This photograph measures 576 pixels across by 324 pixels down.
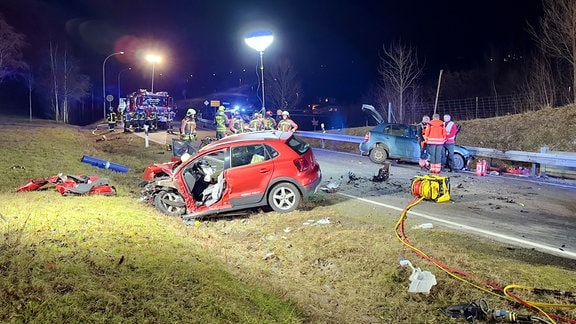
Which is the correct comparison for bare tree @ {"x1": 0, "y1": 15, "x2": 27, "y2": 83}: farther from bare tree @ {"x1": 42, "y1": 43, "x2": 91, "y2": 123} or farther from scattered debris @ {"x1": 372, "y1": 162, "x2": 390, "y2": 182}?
scattered debris @ {"x1": 372, "y1": 162, "x2": 390, "y2": 182}

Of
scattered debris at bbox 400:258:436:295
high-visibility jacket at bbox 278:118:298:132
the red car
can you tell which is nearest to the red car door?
the red car

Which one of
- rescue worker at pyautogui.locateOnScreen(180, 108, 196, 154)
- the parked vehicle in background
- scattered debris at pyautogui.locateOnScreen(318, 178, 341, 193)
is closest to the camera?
scattered debris at pyautogui.locateOnScreen(318, 178, 341, 193)

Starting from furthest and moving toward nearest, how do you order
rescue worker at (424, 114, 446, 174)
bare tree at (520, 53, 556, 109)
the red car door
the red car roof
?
bare tree at (520, 53, 556, 109), rescue worker at (424, 114, 446, 174), the red car roof, the red car door

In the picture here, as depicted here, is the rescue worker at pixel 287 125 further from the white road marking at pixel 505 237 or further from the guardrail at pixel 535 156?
the white road marking at pixel 505 237

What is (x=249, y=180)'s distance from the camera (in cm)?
854

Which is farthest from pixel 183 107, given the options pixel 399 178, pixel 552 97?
pixel 399 178

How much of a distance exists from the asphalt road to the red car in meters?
1.89

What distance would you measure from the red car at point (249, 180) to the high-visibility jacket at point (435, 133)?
16.8 feet

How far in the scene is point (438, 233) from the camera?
7.21 m

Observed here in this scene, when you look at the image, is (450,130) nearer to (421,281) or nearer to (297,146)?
(297,146)

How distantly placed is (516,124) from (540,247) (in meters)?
13.6

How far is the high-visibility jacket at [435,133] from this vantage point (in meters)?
12.7

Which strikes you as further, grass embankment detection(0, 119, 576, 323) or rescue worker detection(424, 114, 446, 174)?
rescue worker detection(424, 114, 446, 174)

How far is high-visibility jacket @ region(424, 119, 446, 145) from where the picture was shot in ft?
41.6
